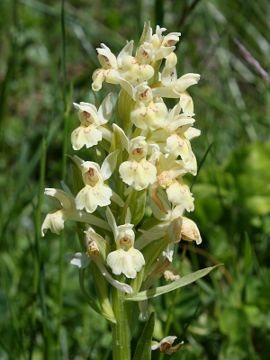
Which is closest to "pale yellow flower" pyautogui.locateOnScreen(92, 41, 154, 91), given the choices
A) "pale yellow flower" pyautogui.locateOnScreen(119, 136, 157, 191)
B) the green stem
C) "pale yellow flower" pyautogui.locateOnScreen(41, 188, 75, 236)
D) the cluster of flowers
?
the cluster of flowers

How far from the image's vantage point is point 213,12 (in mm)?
3248

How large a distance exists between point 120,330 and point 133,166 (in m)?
0.36

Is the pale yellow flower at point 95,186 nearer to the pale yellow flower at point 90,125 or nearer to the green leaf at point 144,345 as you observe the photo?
the pale yellow flower at point 90,125

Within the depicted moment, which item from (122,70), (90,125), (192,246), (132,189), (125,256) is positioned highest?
(122,70)

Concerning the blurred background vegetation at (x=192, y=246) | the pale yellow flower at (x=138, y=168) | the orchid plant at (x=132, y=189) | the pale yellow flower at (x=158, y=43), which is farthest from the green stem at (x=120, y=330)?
the pale yellow flower at (x=158, y=43)

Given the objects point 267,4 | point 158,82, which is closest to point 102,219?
point 158,82

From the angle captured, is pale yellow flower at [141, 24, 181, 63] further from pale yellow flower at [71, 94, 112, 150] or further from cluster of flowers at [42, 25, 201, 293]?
pale yellow flower at [71, 94, 112, 150]

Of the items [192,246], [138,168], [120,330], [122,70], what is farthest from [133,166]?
[192,246]

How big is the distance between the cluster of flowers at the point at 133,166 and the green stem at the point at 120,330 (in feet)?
0.16

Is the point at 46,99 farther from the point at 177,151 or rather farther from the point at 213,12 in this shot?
the point at 177,151

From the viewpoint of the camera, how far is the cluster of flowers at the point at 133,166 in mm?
1377

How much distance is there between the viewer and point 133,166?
1341 mm

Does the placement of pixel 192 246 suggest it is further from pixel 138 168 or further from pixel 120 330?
pixel 138 168

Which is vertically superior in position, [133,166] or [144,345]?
[133,166]
